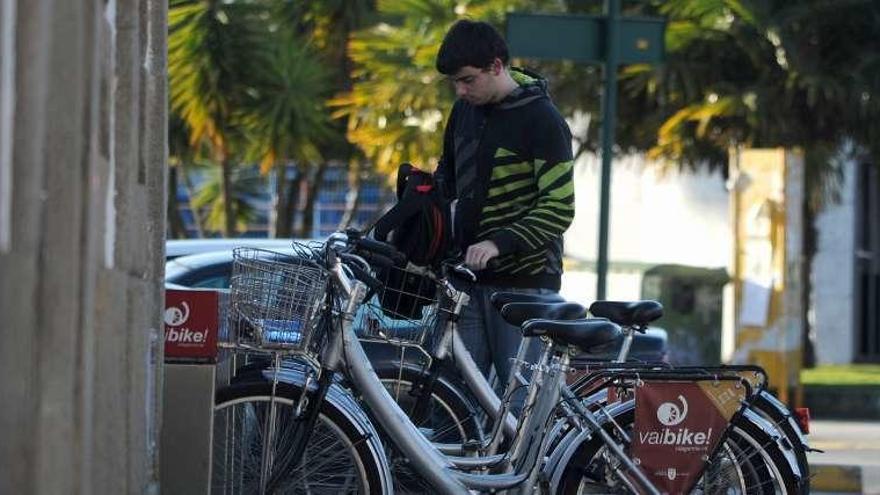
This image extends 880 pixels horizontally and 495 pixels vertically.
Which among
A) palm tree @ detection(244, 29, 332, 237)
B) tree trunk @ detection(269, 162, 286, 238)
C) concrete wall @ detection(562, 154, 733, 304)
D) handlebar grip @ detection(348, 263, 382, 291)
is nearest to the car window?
handlebar grip @ detection(348, 263, 382, 291)

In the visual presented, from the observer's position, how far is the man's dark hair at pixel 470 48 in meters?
5.77

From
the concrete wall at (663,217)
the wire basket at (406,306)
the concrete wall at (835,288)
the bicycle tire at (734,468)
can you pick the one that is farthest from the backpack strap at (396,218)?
the concrete wall at (663,217)

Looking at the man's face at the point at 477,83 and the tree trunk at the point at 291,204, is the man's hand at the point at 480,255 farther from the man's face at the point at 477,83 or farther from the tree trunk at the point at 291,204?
the tree trunk at the point at 291,204

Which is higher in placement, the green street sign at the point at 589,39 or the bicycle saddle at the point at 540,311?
the green street sign at the point at 589,39

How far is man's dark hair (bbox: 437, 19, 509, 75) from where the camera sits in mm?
5766

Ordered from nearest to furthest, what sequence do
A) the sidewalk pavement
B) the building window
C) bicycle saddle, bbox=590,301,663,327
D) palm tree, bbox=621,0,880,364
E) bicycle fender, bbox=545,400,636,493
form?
the building window, bicycle fender, bbox=545,400,636,493, bicycle saddle, bbox=590,301,663,327, the sidewalk pavement, palm tree, bbox=621,0,880,364

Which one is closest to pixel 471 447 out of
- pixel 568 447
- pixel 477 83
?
pixel 568 447

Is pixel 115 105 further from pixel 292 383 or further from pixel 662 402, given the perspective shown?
pixel 662 402

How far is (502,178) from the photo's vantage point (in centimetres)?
596

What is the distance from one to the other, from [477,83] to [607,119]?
524cm

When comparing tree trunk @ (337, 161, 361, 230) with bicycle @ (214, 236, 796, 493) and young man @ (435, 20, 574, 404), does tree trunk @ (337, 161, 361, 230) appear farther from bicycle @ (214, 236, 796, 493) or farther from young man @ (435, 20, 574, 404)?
bicycle @ (214, 236, 796, 493)

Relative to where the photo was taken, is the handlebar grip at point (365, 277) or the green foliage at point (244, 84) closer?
the handlebar grip at point (365, 277)

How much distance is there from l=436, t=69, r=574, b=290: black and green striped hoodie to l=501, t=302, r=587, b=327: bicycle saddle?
42cm

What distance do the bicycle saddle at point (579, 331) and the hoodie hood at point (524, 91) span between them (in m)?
0.99
